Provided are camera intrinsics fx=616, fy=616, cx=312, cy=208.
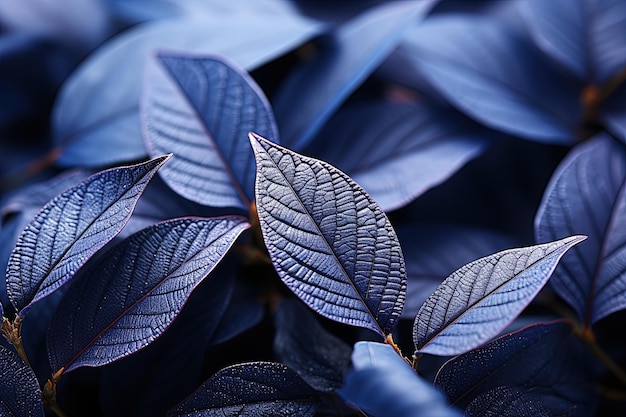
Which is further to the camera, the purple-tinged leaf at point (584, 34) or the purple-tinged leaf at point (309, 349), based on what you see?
the purple-tinged leaf at point (584, 34)

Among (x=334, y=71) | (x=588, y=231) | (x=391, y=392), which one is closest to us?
(x=391, y=392)

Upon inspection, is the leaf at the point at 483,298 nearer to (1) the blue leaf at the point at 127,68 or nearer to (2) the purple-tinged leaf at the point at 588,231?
(2) the purple-tinged leaf at the point at 588,231

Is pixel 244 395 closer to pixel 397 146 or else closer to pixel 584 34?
pixel 397 146

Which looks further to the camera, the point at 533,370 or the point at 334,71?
the point at 334,71

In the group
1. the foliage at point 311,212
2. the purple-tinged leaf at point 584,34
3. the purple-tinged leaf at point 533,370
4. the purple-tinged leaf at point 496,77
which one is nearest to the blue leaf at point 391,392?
the foliage at point 311,212

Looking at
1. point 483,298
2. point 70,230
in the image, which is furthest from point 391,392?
point 70,230
